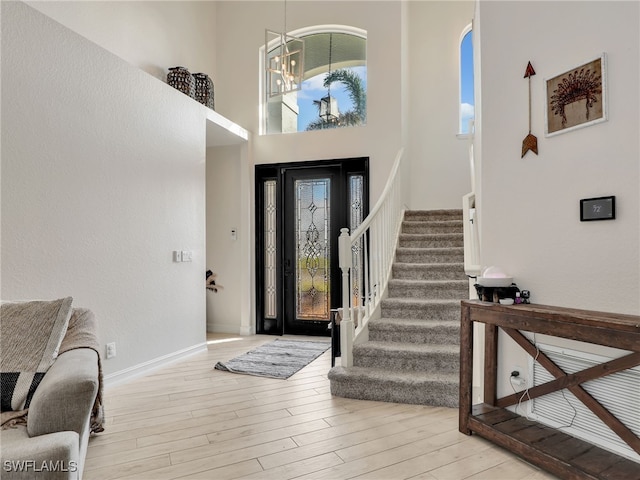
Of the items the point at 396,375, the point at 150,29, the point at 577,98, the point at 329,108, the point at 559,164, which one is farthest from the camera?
the point at 329,108

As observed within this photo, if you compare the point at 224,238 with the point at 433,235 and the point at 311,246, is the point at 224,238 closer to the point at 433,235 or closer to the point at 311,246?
the point at 311,246

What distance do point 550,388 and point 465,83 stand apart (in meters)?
5.00

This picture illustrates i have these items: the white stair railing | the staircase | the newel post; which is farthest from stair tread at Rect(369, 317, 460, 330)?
the newel post

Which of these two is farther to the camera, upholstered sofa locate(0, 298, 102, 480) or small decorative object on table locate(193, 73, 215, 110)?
small decorative object on table locate(193, 73, 215, 110)

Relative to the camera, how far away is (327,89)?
5.80 meters

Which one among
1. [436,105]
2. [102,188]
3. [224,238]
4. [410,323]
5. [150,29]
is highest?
[150,29]

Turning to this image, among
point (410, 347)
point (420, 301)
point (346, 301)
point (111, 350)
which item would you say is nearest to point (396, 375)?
point (410, 347)

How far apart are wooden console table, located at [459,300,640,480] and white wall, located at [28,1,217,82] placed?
423 centimetres

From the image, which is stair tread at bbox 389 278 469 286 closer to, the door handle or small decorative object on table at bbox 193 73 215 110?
the door handle

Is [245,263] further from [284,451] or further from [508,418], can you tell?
[508,418]

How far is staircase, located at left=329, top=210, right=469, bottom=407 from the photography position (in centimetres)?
308

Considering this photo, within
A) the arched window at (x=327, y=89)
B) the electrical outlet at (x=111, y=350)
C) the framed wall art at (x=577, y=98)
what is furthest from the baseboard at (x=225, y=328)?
the framed wall art at (x=577, y=98)

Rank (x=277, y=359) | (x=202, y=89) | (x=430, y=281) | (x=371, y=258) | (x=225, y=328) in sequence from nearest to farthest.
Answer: (x=371, y=258), (x=430, y=281), (x=277, y=359), (x=202, y=89), (x=225, y=328)

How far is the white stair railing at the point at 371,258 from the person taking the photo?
3.38 meters
